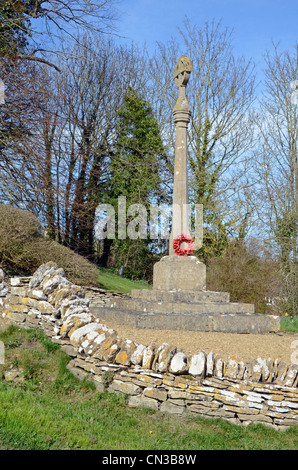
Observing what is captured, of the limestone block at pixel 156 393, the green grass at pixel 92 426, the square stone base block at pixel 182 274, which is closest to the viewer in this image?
the green grass at pixel 92 426

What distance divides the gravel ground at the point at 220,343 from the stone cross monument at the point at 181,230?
206 centimetres

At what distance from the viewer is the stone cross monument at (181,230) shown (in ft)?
27.9

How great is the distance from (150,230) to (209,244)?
372 centimetres

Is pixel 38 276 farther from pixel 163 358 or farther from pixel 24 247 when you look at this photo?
pixel 24 247

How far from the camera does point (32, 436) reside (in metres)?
3.45

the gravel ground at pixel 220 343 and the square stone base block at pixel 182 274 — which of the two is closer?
the gravel ground at pixel 220 343

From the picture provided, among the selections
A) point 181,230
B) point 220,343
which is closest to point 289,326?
point 181,230

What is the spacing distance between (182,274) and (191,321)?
76.8 inches

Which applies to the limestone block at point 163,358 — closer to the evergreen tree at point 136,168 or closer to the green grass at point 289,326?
the green grass at point 289,326

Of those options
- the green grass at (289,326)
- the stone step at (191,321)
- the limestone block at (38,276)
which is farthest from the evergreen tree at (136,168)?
the limestone block at (38,276)

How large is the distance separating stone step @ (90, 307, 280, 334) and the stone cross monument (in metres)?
1.51

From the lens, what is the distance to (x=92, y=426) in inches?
153

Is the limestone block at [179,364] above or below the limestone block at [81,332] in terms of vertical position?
below

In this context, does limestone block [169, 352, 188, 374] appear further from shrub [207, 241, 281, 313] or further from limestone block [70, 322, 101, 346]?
shrub [207, 241, 281, 313]
